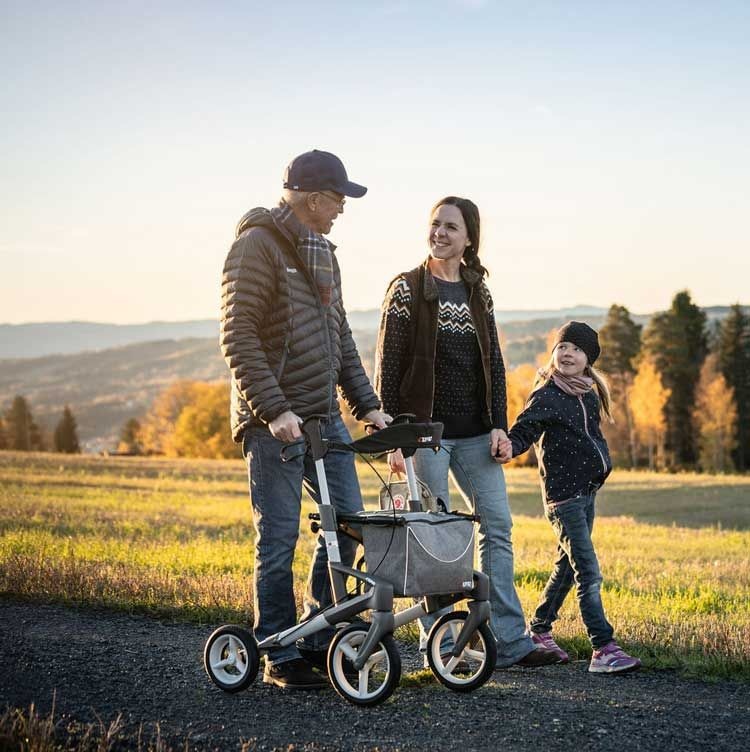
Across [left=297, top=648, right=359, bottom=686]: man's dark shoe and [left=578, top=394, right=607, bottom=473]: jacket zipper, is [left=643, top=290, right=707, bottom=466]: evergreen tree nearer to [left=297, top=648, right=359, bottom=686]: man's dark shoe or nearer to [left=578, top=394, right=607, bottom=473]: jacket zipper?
[left=578, top=394, right=607, bottom=473]: jacket zipper

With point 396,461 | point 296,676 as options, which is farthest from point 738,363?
point 296,676

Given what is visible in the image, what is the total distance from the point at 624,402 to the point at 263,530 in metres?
70.3

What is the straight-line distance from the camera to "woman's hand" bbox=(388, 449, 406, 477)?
607cm

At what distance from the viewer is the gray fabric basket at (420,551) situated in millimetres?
4855

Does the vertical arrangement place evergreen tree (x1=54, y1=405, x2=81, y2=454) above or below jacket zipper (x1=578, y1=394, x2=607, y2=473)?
below

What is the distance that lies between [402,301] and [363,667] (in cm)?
232

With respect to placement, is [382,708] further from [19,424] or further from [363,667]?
[19,424]

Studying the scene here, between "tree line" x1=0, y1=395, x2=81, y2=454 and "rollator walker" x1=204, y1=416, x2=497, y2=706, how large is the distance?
100 meters

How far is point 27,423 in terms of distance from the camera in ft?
353

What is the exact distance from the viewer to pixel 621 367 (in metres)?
75.8

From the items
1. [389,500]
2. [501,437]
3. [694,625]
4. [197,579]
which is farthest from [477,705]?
[197,579]

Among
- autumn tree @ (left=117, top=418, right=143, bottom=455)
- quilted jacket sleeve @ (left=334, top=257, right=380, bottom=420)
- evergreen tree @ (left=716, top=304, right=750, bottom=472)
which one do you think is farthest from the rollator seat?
autumn tree @ (left=117, top=418, right=143, bottom=455)

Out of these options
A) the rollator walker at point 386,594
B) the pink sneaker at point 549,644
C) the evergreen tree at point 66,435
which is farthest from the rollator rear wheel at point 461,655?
the evergreen tree at point 66,435

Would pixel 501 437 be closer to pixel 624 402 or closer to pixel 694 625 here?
pixel 694 625
